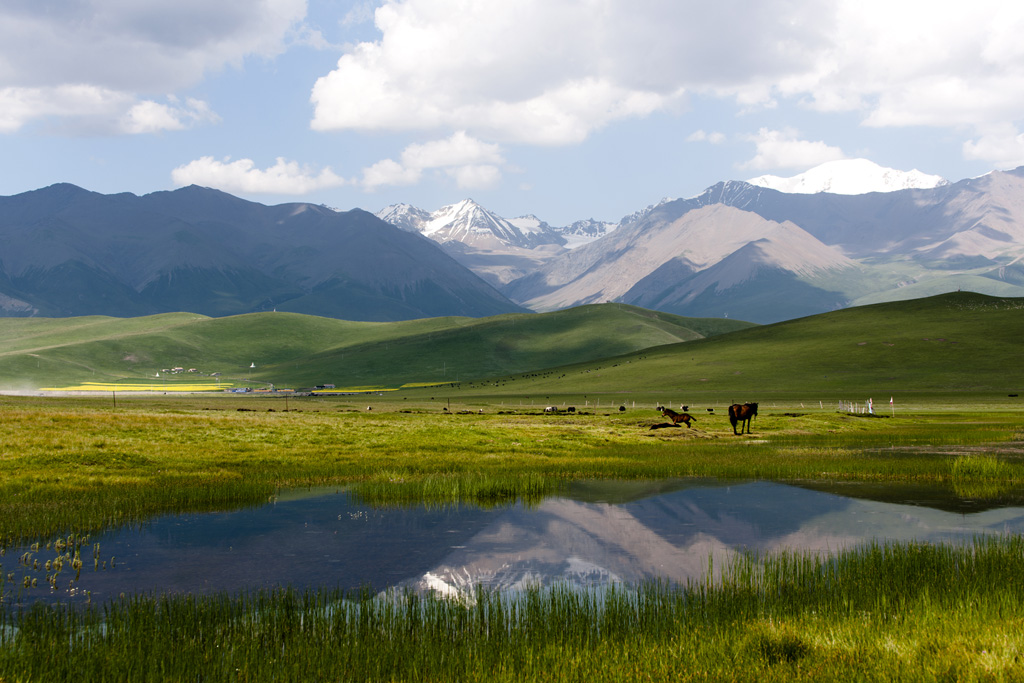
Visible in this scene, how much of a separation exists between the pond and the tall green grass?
2.26 m

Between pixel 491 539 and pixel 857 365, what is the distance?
14698 cm

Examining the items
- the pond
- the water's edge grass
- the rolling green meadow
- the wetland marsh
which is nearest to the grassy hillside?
the rolling green meadow

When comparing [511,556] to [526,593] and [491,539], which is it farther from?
[526,593]

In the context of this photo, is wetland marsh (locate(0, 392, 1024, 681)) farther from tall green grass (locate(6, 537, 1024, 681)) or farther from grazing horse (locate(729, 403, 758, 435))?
grazing horse (locate(729, 403, 758, 435))

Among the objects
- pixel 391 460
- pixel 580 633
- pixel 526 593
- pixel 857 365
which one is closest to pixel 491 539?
pixel 526 593

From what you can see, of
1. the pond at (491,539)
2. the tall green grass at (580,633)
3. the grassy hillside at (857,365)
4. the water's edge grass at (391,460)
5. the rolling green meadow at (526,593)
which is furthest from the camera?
the grassy hillside at (857,365)

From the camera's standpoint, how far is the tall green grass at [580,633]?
40.9 ft

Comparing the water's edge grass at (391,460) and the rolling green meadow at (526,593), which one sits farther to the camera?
the water's edge grass at (391,460)

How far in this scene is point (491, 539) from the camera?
25.2 meters

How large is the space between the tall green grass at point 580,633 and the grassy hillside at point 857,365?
98805 mm

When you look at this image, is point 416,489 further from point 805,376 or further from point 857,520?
point 805,376

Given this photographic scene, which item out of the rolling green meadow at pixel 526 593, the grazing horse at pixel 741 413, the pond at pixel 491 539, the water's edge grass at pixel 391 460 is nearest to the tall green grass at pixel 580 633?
the rolling green meadow at pixel 526 593

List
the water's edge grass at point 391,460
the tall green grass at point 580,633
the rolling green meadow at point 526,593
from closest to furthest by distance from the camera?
1. the tall green grass at point 580,633
2. the rolling green meadow at point 526,593
3. the water's edge grass at point 391,460

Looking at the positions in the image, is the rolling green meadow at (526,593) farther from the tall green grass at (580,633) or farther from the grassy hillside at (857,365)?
the grassy hillside at (857,365)
